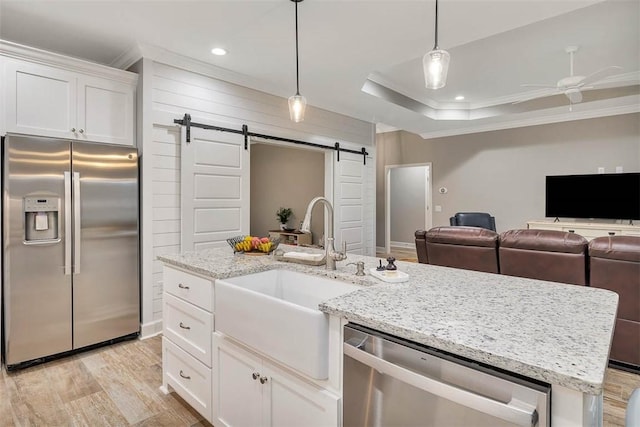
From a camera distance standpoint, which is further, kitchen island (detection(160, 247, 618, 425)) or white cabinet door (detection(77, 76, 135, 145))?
white cabinet door (detection(77, 76, 135, 145))

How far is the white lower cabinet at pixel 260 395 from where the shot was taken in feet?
4.06

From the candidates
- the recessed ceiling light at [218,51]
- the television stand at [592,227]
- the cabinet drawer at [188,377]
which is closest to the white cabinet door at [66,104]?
the recessed ceiling light at [218,51]

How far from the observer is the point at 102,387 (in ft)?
7.57

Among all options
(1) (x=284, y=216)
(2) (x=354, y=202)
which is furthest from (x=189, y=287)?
(1) (x=284, y=216)

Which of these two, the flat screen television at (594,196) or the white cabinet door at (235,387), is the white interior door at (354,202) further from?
the white cabinet door at (235,387)

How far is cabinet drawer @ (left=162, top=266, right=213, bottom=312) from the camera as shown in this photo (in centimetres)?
176

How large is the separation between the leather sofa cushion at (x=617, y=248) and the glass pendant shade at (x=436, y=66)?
5.75ft

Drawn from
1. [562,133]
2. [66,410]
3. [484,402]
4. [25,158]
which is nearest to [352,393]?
[484,402]

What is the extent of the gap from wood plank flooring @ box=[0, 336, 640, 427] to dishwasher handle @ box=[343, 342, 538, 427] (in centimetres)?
140

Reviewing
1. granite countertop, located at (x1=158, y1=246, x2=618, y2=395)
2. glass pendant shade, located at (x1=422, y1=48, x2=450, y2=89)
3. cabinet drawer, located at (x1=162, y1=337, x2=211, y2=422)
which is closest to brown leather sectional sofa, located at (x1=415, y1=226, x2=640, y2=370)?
granite countertop, located at (x1=158, y1=246, x2=618, y2=395)

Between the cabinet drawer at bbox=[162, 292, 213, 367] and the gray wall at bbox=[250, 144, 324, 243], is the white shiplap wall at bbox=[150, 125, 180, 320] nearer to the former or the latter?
the cabinet drawer at bbox=[162, 292, 213, 367]

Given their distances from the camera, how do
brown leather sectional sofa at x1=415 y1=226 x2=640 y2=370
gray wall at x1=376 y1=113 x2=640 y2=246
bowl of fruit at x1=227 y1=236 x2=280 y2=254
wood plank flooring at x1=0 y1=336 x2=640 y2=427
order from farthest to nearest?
1. gray wall at x1=376 y1=113 x2=640 y2=246
2. brown leather sectional sofa at x1=415 y1=226 x2=640 y2=370
3. bowl of fruit at x1=227 y1=236 x2=280 y2=254
4. wood plank flooring at x1=0 y1=336 x2=640 y2=427

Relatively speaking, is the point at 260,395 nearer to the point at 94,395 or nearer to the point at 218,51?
the point at 94,395

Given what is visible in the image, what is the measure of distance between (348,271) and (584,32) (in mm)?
3518
